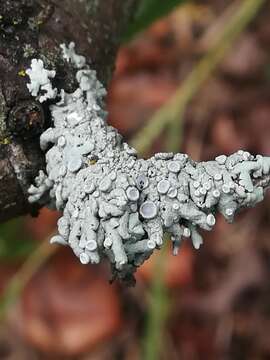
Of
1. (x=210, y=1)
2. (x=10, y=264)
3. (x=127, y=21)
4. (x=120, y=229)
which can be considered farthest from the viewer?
(x=210, y=1)

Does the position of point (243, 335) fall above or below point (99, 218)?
above

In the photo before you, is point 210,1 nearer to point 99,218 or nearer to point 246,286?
point 246,286

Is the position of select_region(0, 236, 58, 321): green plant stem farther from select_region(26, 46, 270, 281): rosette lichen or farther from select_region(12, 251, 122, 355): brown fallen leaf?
select_region(26, 46, 270, 281): rosette lichen

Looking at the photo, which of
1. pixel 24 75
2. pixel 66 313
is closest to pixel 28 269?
pixel 66 313

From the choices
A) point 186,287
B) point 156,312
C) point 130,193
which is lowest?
point 130,193

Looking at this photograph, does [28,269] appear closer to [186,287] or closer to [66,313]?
[66,313]

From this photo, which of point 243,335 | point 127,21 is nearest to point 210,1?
point 243,335
